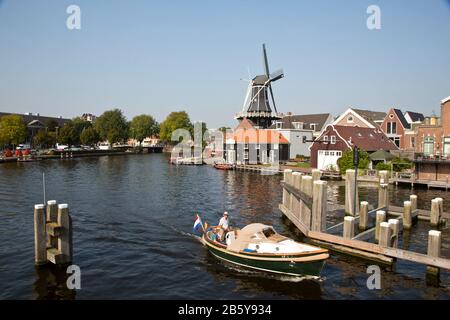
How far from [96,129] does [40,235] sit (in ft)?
498

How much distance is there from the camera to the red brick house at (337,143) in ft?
196

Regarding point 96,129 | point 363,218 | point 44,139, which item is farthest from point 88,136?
point 363,218

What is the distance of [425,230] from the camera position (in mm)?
26547

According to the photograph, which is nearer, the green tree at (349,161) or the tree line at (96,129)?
the green tree at (349,161)

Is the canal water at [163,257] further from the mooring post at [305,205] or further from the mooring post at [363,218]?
the mooring post at [363,218]

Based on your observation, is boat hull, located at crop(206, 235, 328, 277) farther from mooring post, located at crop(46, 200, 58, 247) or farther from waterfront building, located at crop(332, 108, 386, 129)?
waterfront building, located at crop(332, 108, 386, 129)

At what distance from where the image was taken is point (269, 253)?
17.8 m

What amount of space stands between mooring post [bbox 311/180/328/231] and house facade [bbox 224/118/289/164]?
174ft

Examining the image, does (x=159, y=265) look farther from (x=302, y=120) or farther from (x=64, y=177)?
(x=302, y=120)

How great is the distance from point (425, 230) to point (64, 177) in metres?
52.4

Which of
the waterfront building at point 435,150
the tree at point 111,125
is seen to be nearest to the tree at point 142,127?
the tree at point 111,125

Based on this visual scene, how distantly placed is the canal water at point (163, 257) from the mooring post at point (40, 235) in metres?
0.60

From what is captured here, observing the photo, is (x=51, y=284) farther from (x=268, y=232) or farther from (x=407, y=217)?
(x=407, y=217)

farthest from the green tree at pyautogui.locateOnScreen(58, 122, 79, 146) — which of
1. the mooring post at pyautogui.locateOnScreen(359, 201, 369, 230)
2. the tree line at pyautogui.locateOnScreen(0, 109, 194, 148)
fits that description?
the mooring post at pyautogui.locateOnScreen(359, 201, 369, 230)
